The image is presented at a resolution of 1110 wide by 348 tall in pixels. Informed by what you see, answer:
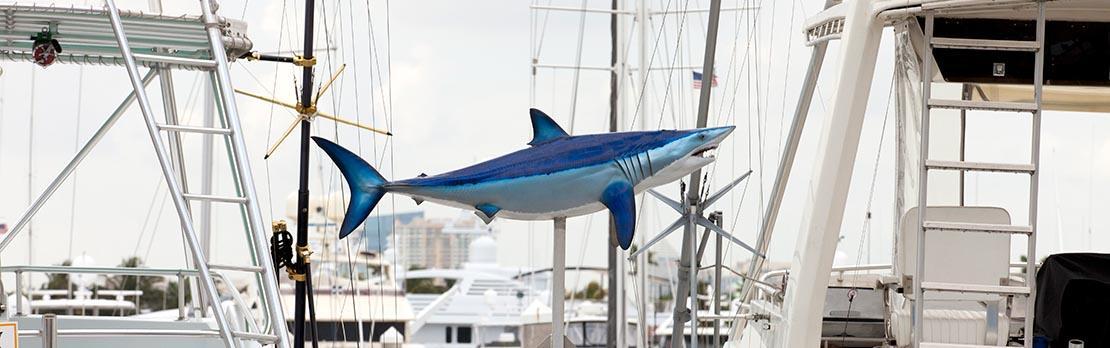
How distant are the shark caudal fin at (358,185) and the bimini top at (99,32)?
1.03 metres

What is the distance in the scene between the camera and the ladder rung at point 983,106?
9.12 meters

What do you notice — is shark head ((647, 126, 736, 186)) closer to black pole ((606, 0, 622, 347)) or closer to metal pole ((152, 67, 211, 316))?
metal pole ((152, 67, 211, 316))

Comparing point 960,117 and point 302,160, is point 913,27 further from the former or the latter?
point 302,160

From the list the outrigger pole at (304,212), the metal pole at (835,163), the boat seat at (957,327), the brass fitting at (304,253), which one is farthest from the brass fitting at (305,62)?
the boat seat at (957,327)

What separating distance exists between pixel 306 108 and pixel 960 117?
14.7ft

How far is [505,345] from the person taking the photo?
64.6 meters

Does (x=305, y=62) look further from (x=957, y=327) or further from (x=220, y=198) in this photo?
(x=957, y=327)

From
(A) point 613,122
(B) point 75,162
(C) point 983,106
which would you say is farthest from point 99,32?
(A) point 613,122

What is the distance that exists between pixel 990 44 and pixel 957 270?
1209 millimetres

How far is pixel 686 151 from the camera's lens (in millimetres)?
9648

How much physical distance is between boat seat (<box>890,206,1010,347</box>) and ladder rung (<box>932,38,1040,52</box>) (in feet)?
3.26

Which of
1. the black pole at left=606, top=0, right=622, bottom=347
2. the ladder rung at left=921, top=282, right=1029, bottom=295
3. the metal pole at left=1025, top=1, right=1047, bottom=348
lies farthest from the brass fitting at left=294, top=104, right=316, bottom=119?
the black pole at left=606, top=0, right=622, bottom=347

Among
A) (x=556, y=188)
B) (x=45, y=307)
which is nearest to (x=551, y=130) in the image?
(x=556, y=188)

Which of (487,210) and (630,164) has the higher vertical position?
(630,164)
